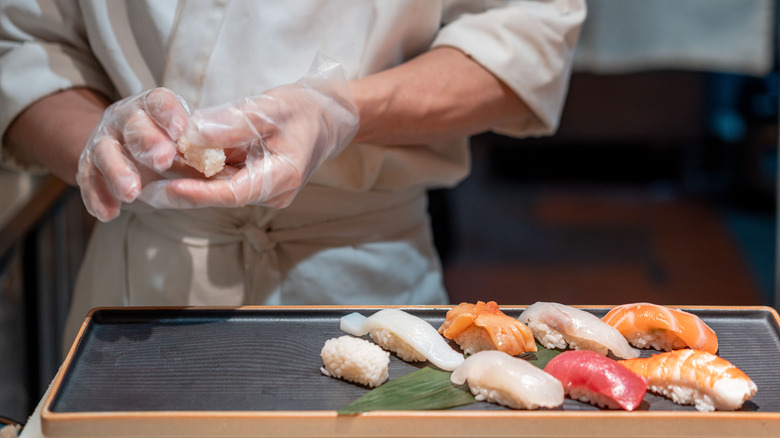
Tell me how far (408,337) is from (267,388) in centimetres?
19

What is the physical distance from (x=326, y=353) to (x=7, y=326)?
166cm

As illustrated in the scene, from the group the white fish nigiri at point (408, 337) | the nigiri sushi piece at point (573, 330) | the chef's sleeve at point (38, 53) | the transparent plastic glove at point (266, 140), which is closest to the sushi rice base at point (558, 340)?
the nigiri sushi piece at point (573, 330)

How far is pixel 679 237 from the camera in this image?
13.8 feet

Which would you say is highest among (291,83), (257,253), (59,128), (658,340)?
(291,83)

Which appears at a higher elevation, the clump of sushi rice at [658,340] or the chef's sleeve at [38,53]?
the chef's sleeve at [38,53]

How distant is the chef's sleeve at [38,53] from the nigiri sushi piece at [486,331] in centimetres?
84

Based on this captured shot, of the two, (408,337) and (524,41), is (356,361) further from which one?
(524,41)

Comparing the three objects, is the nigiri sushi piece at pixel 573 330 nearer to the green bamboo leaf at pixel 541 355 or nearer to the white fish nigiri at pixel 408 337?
the green bamboo leaf at pixel 541 355

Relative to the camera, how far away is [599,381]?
34.9 inches

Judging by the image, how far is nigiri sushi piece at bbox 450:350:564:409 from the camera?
872mm

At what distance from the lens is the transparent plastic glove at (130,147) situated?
1016mm

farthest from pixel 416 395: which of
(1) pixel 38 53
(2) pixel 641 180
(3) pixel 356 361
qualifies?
(2) pixel 641 180

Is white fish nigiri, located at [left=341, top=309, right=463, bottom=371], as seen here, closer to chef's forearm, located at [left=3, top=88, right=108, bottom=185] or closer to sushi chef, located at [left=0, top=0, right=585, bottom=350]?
sushi chef, located at [left=0, top=0, right=585, bottom=350]

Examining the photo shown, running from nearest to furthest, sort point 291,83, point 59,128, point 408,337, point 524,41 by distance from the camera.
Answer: point 408,337 < point 291,83 < point 59,128 < point 524,41
